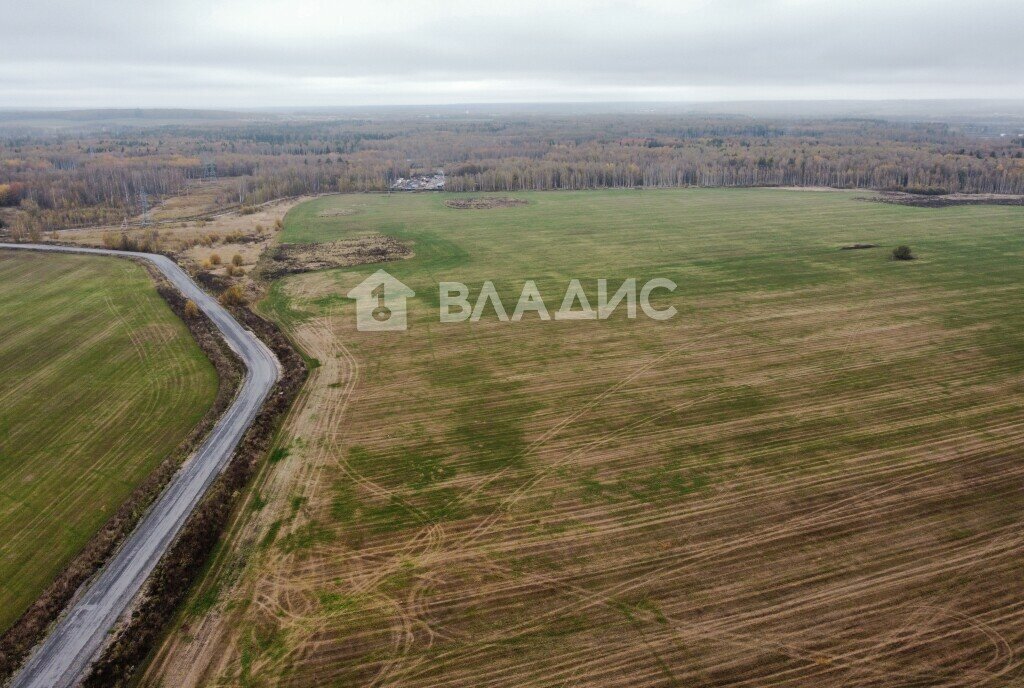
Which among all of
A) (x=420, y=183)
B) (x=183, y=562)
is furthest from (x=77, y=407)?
(x=420, y=183)

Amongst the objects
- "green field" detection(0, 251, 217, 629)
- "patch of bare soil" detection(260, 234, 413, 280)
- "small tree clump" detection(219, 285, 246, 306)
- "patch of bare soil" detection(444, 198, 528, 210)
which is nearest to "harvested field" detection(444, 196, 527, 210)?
"patch of bare soil" detection(444, 198, 528, 210)

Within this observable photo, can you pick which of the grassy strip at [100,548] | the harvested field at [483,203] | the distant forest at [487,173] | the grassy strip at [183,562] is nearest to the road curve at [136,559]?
the grassy strip at [100,548]

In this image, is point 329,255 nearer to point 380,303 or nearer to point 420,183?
point 380,303

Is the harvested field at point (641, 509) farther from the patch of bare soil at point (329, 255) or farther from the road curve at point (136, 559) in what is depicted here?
the patch of bare soil at point (329, 255)

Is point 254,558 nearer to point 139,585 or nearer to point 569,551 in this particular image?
point 139,585

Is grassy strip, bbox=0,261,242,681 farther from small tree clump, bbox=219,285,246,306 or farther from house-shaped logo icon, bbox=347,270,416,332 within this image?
small tree clump, bbox=219,285,246,306

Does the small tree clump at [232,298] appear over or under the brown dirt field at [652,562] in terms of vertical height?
over

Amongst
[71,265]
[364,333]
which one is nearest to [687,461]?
[364,333]
